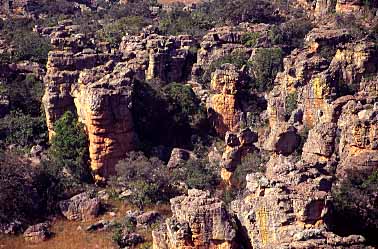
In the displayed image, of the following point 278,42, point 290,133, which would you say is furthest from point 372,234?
point 278,42

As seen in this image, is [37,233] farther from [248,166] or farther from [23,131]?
[23,131]

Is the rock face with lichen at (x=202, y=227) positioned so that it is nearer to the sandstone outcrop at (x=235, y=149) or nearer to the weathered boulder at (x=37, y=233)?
the weathered boulder at (x=37, y=233)

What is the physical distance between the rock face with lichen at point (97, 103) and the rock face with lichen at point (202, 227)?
8.29 meters

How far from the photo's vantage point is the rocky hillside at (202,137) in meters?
13.8

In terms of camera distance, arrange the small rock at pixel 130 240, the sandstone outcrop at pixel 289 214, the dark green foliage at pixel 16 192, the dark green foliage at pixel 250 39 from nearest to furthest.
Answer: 1. the sandstone outcrop at pixel 289 214
2. the small rock at pixel 130 240
3. the dark green foliage at pixel 16 192
4. the dark green foliage at pixel 250 39

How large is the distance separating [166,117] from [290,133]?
21.2 feet

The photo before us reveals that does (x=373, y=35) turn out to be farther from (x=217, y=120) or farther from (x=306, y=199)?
(x=306, y=199)

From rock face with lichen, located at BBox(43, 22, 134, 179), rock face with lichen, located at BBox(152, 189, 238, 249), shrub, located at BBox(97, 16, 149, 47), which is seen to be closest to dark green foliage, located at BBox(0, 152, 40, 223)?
rock face with lichen, located at BBox(43, 22, 134, 179)

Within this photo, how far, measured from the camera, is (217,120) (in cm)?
2453

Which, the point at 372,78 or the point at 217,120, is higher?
the point at 372,78

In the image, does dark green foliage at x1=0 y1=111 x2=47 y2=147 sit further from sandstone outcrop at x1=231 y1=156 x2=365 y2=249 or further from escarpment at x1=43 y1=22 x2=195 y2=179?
sandstone outcrop at x1=231 y1=156 x2=365 y2=249

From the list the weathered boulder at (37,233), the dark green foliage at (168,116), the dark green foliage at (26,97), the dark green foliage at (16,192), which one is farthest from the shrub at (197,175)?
the dark green foliage at (26,97)

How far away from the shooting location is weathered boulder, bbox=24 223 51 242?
61.5 feet

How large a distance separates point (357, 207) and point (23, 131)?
14568mm
